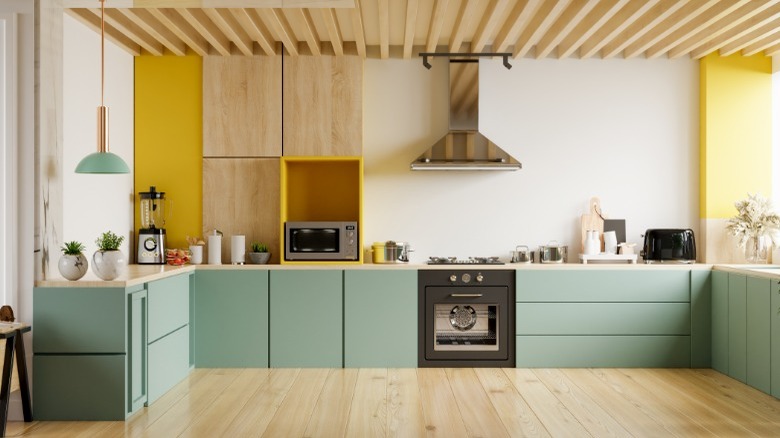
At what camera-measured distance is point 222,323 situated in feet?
16.9

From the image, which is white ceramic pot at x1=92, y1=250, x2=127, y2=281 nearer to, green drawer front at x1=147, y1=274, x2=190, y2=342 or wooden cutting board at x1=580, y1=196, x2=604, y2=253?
green drawer front at x1=147, y1=274, x2=190, y2=342

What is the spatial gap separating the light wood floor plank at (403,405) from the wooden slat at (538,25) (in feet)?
8.52

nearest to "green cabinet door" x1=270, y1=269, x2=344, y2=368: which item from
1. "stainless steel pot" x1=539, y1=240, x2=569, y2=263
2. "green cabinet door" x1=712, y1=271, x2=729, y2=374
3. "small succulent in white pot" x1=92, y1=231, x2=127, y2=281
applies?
"small succulent in white pot" x1=92, y1=231, x2=127, y2=281

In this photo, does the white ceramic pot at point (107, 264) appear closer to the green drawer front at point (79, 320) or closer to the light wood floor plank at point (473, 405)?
the green drawer front at point (79, 320)

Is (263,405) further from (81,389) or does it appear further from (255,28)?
(255,28)

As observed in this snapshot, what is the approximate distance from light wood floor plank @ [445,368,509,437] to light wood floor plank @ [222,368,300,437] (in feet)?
3.65

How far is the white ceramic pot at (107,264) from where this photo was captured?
12.5ft

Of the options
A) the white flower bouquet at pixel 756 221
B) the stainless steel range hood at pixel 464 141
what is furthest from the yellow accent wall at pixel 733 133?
the stainless steel range hood at pixel 464 141

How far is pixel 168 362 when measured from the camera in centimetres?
448

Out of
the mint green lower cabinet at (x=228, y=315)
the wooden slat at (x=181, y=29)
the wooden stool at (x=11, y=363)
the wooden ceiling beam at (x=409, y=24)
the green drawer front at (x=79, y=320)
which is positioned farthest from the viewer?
the mint green lower cabinet at (x=228, y=315)

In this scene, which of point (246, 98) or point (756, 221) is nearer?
point (756, 221)

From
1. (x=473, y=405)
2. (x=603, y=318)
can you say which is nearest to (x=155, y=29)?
(x=473, y=405)

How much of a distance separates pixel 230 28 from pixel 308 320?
2.19 metres

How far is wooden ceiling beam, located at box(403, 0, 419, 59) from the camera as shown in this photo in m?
4.17
